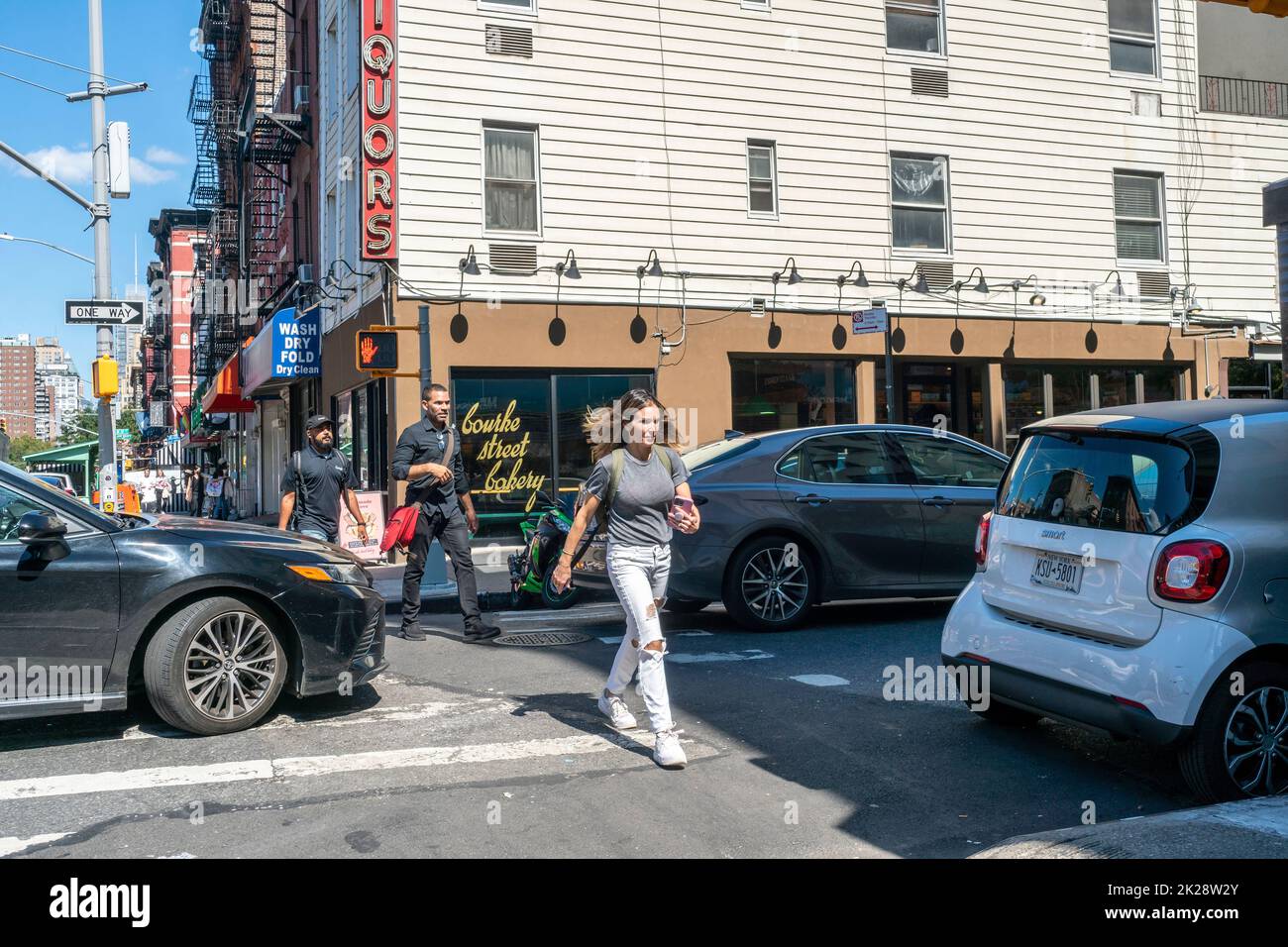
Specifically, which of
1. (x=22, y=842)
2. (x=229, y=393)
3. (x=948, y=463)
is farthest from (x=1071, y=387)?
(x=229, y=393)

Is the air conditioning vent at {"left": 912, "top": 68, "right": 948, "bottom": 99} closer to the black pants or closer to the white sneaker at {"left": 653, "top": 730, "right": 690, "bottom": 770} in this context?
the black pants

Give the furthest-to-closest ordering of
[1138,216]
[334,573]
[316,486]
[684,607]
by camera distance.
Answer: [1138,216], [684,607], [316,486], [334,573]

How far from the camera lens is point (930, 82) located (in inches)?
760

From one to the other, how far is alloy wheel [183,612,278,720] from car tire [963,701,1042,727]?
12.7ft

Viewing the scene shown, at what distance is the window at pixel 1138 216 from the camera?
67.5 feet

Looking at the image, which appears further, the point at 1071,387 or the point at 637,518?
the point at 1071,387

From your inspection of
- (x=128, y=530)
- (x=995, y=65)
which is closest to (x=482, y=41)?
(x=995, y=65)

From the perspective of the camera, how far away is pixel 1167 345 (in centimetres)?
2073

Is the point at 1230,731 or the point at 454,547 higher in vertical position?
the point at 454,547

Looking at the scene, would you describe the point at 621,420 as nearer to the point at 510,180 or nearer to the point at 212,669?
the point at 212,669

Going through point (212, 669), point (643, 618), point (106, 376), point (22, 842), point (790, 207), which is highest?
point (790, 207)

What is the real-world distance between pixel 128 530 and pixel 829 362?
45.4 ft

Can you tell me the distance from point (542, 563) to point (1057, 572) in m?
6.26
